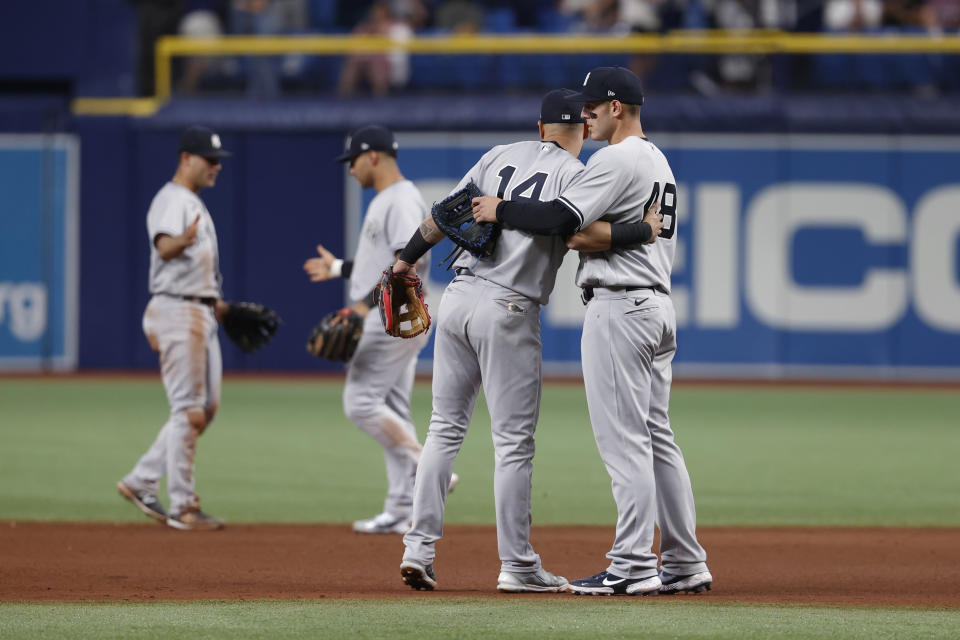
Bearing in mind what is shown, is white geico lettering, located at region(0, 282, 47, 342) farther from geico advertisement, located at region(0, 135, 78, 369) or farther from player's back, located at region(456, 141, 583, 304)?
player's back, located at region(456, 141, 583, 304)

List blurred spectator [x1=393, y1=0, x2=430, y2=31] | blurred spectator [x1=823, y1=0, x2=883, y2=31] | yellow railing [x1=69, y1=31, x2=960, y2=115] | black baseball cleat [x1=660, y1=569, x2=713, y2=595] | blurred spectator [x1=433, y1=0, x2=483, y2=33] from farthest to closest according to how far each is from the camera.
Answer: blurred spectator [x1=393, y1=0, x2=430, y2=31], blurred spectator [x1=433, y1=0, x2=483, y2=33], blurred spectator [x1=823, y1=0, x2=883, y2=31], yellow railing [x1=69, y1=31, x2=960, y2=115], black baseball cleat [x1=660, y1=569, x2=713, y2=595]

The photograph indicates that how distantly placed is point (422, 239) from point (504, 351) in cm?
57

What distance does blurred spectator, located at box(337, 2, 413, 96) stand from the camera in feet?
62.4

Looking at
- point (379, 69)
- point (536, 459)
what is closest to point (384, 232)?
point (536, 459)

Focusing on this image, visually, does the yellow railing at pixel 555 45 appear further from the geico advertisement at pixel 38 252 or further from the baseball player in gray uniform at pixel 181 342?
the baseball player in gray uniform at pixel 181 342

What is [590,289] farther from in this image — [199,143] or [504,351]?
[199,143]

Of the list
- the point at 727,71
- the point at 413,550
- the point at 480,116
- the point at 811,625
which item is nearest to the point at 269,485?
the point at 413,550

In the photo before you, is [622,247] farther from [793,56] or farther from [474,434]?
[793,56]

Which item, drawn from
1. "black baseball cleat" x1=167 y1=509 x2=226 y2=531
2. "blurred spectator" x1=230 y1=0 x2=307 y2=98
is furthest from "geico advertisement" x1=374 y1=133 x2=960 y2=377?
"black baseball cleat" x1=167 y1=509 x2=226 y2=531

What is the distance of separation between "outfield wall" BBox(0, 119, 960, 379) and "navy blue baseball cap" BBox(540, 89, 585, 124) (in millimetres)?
12063

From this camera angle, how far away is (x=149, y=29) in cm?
1964

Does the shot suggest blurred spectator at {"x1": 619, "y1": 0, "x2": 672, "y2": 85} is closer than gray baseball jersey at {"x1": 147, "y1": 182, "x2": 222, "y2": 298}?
No

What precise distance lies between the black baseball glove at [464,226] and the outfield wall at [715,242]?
40.2 feet

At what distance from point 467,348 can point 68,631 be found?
1.87 m
